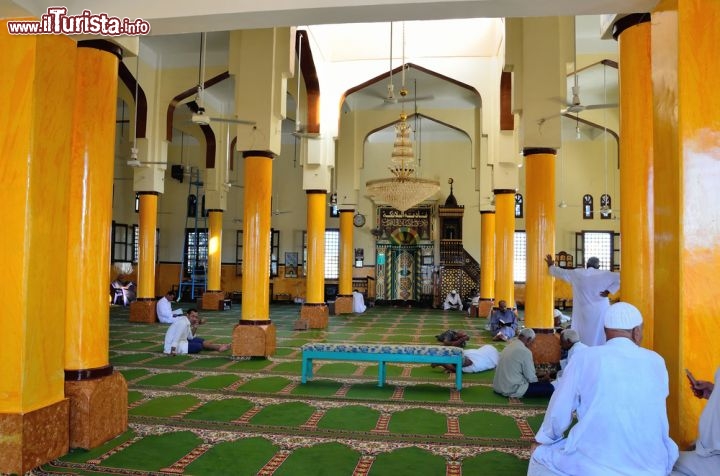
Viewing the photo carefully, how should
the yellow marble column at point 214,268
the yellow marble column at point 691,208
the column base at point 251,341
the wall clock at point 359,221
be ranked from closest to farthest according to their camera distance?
the yellow marble column at point 691,208, the column base at point 251,341, the yellow marble column at point 214,268, the wall clock at point 359,221

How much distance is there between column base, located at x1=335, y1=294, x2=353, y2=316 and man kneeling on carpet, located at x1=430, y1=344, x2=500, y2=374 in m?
6.73

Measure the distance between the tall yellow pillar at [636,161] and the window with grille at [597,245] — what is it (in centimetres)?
1291

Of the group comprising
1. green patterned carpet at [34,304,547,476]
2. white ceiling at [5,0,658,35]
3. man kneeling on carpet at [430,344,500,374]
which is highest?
white ceiling at [5,0,658,35]

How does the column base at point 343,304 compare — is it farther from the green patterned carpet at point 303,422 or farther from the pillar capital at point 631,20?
the pillar capital at point 631,20

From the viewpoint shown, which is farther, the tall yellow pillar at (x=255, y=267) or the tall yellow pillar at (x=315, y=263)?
the tall yellow pillar at (x=315, y=263)

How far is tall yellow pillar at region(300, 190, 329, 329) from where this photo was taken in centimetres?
974

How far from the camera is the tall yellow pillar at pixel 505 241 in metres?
9.96

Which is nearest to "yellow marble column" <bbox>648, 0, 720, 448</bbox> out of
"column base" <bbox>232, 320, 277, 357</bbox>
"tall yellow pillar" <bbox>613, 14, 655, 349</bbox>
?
Result: "tall yellow pillar" <bbox>613, 14, 655, 349</bbox>

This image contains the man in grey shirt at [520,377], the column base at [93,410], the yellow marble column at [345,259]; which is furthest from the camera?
the yellow marble column at [345,259]

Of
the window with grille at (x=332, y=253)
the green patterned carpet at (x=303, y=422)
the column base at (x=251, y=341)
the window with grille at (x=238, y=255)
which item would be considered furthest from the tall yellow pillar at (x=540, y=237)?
the window with grille at (x=238, y=255)

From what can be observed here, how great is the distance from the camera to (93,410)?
329cm

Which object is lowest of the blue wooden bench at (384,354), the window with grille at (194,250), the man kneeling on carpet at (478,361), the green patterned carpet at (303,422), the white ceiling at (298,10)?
the green patterned carpet at (303,422)

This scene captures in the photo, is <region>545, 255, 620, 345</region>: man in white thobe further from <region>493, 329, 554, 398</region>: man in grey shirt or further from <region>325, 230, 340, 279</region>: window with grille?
<region>325, 230, 340, 279</region>: window with grille

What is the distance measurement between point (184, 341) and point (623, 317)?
576cm
